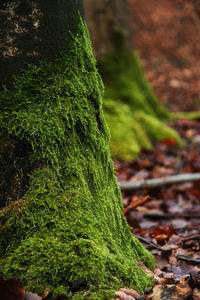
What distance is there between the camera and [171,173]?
542 cm

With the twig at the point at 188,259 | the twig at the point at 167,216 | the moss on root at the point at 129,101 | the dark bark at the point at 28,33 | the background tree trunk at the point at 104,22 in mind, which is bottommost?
the twig at the point at 188,259

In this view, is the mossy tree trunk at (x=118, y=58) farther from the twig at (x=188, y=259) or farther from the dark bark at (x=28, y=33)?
the dark bark at (x=28, y=33)

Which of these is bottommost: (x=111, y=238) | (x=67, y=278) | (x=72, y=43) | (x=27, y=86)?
(x=67, y=278)

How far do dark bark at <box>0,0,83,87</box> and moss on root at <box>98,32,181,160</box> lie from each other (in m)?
4.07

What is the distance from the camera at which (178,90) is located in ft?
42.9

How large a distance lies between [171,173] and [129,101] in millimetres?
2522

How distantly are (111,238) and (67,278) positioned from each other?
411mm

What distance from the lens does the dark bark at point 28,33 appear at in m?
1.82

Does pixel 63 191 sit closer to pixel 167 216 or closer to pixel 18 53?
pixel 18 53

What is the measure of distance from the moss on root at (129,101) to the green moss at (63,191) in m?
3.93

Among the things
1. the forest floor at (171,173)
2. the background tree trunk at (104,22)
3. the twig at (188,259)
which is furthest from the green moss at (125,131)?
the twig at (188,259)

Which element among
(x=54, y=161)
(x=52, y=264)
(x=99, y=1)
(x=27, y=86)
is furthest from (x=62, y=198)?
(x=99, y=1)

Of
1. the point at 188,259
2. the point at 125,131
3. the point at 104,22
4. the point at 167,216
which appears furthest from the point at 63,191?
the point at 104,22

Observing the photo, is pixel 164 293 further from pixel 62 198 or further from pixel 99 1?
pixel 99 1
